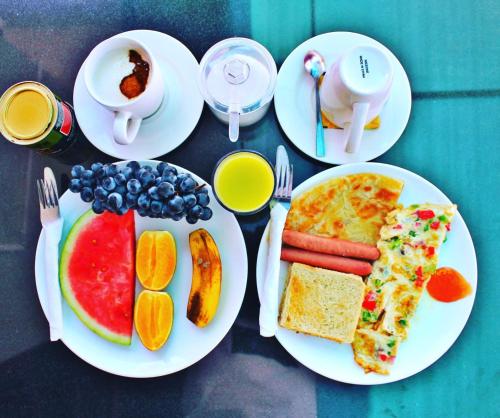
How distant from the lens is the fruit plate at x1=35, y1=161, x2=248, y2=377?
55.0 inches

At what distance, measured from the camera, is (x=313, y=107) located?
1441mm

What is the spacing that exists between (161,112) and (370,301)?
32.4 inches

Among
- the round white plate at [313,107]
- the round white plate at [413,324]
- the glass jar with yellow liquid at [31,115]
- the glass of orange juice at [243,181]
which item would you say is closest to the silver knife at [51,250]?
the glass jar with yellow liquid at [31,115]

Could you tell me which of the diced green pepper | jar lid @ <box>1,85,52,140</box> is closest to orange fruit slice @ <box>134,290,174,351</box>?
jar lid @ <box>1,85,52,140</box>

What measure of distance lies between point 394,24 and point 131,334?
49.1 inches

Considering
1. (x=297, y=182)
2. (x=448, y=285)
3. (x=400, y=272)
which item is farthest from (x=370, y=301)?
(x=297, y=182)

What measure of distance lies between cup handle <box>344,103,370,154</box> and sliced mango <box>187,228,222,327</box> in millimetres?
478

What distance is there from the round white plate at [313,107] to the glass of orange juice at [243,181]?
127 mm

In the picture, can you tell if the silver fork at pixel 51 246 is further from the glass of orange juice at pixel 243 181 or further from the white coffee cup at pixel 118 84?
the glass of orange juice at pixel 243 181

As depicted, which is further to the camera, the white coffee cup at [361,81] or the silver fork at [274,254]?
the silver fork at [274,254]

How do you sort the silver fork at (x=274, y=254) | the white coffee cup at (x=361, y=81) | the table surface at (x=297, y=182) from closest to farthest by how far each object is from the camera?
the white coffee cup at (x=361, y=81)
the silver fork at (x=274, y=254)
the table surface at (x=297, y=182)

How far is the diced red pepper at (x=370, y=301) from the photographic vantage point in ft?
4.68

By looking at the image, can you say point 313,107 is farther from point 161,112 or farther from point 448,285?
point 448,285

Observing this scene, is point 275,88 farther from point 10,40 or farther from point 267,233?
point 10,40
